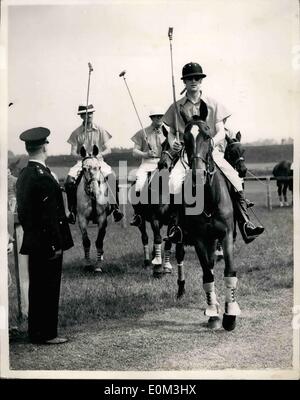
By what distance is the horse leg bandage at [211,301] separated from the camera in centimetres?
770

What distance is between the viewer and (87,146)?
9.30m

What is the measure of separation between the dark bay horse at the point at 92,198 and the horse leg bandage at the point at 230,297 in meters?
2.37

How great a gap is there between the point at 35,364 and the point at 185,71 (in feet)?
12.1

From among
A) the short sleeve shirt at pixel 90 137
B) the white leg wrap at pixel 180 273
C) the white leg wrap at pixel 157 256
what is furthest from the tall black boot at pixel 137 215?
the white leg wrap at pixel 180 273

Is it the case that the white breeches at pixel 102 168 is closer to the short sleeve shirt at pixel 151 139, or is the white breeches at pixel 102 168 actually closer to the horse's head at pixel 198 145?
the short sleeve shirt at pixel 151 139

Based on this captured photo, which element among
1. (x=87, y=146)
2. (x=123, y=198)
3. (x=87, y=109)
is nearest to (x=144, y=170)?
(x=123, y=198)

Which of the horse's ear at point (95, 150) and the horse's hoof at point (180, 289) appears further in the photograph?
the horse's ear at point (95, 150)

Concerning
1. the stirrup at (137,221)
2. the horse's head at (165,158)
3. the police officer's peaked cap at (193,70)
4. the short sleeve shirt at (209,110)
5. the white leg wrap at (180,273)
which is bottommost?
the white leg wrap at (180,273)

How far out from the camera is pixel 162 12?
25.4 feet

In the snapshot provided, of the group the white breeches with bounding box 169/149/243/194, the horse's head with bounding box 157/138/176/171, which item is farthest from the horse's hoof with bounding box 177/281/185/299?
the horse's head with bounding box 157/138/176/171

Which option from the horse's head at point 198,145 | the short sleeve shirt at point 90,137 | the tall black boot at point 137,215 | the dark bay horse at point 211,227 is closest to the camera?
the horse's head at point 198,145

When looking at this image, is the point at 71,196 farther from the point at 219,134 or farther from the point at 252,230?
the point at 252,230

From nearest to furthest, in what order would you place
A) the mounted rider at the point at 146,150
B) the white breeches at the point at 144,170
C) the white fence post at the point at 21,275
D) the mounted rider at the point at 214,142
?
the mounted rider at the point at 214,142, the white fence post at the point at 21,275, the mounted rider at the point at 146,150, the white breeches at the point at 144,170
